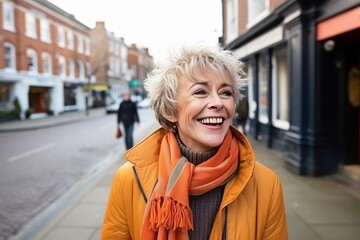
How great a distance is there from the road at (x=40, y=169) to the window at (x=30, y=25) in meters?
15.1

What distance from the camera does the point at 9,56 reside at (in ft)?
77.7

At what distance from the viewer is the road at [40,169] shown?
218 inches

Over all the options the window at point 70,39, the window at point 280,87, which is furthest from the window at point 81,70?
the window at point 280,87

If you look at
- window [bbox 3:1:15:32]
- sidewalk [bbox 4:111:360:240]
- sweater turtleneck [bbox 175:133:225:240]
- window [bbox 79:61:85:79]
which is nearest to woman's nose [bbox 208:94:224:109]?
sweater turtleneck [bbox 175:133:225:240]

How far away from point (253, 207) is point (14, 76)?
2508 cm

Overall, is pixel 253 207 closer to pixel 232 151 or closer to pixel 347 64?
pixel 232 151

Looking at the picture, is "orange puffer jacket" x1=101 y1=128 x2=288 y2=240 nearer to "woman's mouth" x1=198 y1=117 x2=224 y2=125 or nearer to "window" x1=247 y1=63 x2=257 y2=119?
"woman's mouth" x1=198 y1=117 x2=224 y2=125

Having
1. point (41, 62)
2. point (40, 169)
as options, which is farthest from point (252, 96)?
point (41, 62)

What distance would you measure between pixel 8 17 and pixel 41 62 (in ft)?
15.3

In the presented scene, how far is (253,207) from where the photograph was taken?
1.60 meters

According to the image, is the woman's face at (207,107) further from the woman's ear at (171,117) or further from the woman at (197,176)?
the woman's ear at (171,117)

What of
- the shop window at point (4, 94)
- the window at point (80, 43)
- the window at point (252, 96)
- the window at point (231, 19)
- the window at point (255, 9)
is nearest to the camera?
the window at point (255, 9)

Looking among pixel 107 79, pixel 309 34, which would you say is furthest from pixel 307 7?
pixel 107 79

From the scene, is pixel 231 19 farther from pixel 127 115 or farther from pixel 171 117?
pixel 171 117
